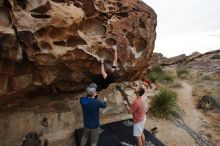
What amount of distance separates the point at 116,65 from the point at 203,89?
28.6 ft

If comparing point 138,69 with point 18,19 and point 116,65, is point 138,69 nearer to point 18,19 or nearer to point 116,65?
point 116,65

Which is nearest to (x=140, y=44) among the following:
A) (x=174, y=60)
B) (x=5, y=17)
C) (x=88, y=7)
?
(x=88, y=7)

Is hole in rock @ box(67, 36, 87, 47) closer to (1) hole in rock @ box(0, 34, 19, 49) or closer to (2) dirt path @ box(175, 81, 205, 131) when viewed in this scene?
(1) hole in rock @ box(0, 34, 19, 49)

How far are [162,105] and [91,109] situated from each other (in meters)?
4.89

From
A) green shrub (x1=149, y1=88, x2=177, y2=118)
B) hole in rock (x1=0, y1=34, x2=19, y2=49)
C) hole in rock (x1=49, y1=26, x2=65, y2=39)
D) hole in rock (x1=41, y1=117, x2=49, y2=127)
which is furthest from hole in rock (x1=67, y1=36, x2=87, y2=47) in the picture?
green shrub (x1=149, y1=88, x2=177, y2=118)

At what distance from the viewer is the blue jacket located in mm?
5996

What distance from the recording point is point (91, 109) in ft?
19.9

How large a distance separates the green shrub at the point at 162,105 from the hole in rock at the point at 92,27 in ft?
12.7

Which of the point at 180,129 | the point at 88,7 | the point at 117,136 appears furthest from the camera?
the point at 180,129

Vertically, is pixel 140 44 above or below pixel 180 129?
above

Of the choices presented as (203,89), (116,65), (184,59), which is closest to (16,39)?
(116,65)

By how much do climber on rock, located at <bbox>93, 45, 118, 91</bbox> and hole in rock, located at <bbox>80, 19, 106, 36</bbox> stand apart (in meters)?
0.59

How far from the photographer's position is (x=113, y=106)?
8.88 m

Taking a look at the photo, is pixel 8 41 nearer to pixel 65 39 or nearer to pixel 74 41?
pixel 65 39
